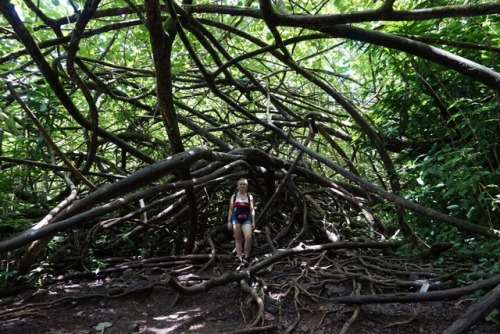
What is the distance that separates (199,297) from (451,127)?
290 centimetres

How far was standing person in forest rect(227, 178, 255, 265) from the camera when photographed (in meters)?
4.31

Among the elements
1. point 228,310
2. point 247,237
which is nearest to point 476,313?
point 228,310

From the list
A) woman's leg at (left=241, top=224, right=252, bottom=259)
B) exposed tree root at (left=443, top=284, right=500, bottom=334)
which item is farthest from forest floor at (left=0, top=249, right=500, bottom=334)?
woman's leg at (left=241, top=224, right=252, bottom=259)

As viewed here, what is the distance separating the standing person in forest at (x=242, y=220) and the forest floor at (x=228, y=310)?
0.75 m

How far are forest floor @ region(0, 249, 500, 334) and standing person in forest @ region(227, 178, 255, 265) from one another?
2.47 ft

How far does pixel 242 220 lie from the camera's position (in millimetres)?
4387

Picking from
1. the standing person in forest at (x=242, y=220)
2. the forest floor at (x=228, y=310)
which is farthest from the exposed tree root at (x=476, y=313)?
the standing person in forest at (x=242, y=220)

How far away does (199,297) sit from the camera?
3.24 meters

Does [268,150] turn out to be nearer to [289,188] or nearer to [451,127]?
[289,188]

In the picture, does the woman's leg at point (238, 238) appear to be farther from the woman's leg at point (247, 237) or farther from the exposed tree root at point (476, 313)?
the exposed tree root at point (476, 313)

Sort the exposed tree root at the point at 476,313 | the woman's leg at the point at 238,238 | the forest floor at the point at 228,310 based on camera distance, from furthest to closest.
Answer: the woman's leg at the point at 238,238
the forest floor at the point at 228,310
the exposed tree root at the point at 476,313

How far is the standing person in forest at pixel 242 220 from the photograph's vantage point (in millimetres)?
4312

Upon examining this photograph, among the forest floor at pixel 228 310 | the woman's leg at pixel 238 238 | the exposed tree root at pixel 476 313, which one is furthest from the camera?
the woman's leg at pixel 238 238

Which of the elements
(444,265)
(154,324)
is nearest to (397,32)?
(444,265)
